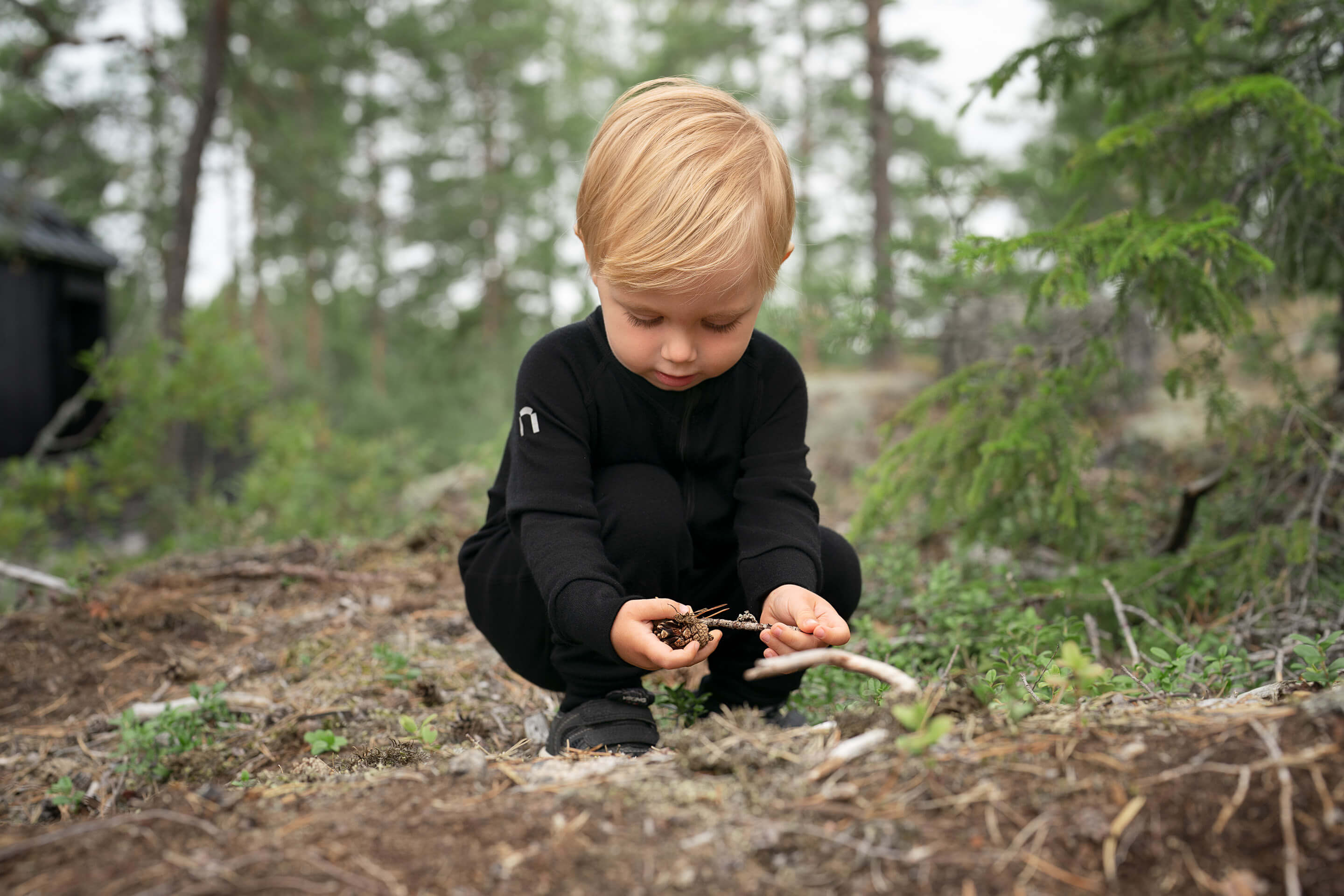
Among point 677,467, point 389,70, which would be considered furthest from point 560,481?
point 389,70

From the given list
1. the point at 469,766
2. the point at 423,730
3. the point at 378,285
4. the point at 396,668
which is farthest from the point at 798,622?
the point at 378,285

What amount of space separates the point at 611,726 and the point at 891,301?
3508 mm

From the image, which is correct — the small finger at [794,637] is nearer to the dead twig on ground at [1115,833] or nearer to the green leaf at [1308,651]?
the dead twig on ground at [1115,833]

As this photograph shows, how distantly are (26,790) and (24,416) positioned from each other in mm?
13860

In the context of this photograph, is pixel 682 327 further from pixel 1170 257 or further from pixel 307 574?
pixel 307 574

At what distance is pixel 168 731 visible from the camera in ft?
7.94

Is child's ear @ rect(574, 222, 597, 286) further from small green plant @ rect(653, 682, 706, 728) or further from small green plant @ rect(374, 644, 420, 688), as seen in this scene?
small green plant @ rect(374, 644, 420, 688)

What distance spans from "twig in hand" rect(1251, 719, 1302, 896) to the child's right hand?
916mm

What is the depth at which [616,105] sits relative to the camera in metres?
2.21

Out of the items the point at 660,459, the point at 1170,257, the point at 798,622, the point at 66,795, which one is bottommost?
the point at 66,795

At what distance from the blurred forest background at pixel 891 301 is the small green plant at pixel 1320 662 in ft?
0.06

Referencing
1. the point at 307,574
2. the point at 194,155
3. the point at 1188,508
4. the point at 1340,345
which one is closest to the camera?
the point at 1188,508

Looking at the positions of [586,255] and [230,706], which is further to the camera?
[230,706]

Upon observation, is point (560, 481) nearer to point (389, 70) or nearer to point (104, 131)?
point (104, 131)
